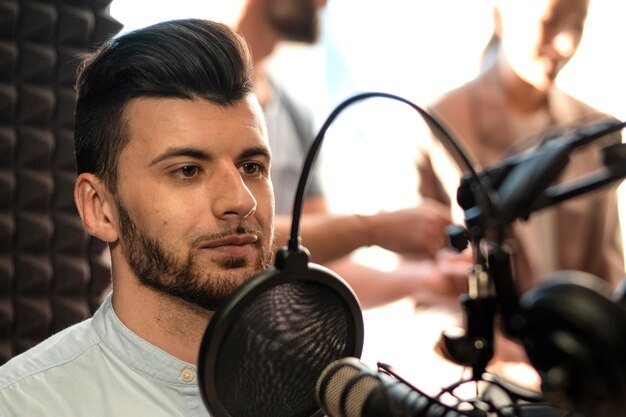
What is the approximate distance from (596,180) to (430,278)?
57.3 inches

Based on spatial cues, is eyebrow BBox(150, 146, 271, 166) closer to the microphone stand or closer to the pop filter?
the pop filter

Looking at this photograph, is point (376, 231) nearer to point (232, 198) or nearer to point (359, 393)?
point (232, 198)

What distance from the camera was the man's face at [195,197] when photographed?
1032 mm

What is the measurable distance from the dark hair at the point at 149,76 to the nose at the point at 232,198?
140 millimetres

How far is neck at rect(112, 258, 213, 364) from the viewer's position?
1118 millimetres

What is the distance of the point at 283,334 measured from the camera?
2.40 ft

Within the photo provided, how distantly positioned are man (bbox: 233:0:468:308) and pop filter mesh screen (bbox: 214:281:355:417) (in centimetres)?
93

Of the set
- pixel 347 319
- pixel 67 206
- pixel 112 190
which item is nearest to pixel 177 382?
pixel 112 190

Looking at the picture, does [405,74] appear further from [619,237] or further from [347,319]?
[347,319]

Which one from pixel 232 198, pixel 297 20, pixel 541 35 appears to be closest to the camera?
pixel 232 198

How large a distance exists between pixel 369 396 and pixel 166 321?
2.04ft

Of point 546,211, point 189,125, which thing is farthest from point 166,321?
point 546,211

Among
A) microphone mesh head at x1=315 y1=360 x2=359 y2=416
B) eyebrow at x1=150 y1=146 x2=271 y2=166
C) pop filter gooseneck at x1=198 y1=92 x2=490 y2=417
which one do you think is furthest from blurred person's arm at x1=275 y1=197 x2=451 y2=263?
microphone mesh head at x1=315 y1=360 x2=359 y2=416

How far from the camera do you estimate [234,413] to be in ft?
2.38
